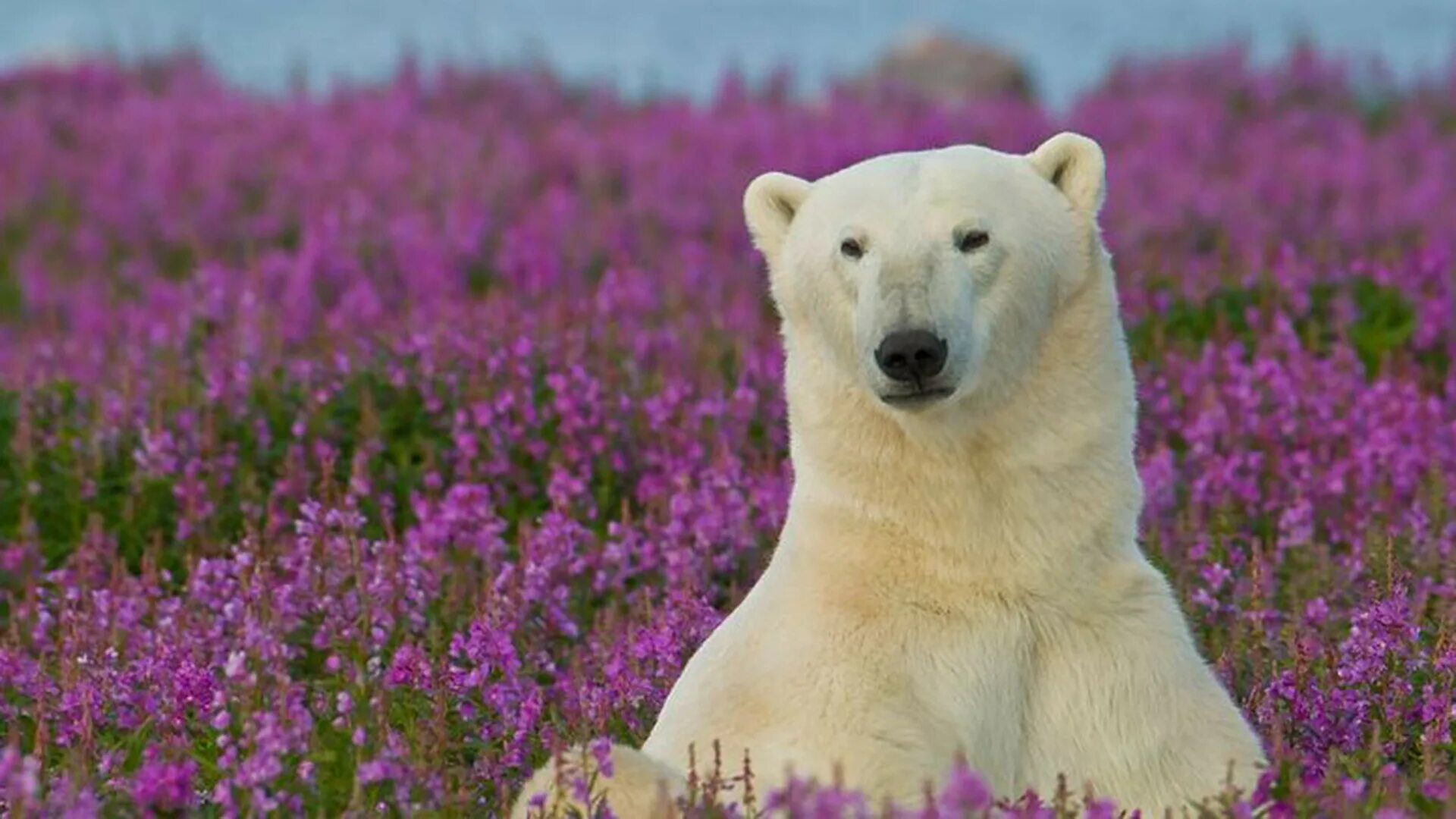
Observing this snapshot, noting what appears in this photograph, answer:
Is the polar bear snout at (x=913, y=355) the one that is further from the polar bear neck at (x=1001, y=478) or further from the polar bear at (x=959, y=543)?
the polar bear neck at (x=1001, y=478)

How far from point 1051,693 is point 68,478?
13.3 feet

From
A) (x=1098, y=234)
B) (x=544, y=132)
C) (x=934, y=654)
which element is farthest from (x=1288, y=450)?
(x=544, y=132)

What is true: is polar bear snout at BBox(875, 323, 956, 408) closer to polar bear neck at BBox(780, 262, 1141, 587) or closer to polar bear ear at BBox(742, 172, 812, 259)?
polar bear neck at BBox(780, 262, 1141, 587)

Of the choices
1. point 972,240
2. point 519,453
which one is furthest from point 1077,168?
point 519,453

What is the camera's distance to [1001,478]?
4531 mm

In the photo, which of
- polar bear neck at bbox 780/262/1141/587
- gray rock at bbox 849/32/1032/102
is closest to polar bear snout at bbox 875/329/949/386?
polar bear neck at bbox 780/262/1141/587

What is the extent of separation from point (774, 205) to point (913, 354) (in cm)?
73

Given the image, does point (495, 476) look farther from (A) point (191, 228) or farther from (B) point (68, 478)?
(A) point (191, 228)

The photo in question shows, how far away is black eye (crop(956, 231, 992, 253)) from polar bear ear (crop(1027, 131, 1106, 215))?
0.91 ft

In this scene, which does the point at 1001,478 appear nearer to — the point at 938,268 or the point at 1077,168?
the point at 938,268

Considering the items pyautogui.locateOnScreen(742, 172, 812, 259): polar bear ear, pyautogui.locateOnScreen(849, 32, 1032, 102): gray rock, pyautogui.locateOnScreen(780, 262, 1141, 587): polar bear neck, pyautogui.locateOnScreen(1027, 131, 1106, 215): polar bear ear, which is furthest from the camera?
pyautogui.locateOnScreen(849, 32, 1032, 102): gray rock

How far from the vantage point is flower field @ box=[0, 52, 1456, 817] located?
4.93 m

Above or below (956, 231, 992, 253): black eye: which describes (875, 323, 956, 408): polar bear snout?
below

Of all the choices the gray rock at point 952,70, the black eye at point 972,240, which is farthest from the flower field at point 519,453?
the gray rock at point 952,70
